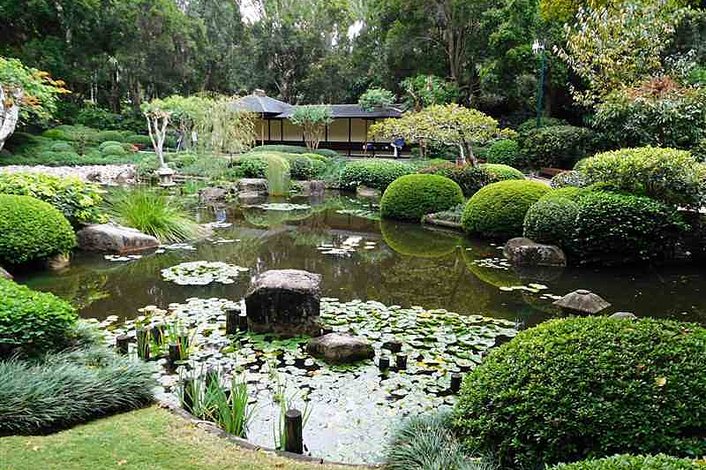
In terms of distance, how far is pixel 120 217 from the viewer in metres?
10.6

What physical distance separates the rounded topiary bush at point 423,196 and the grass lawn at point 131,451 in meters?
10.5

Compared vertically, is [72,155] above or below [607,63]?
below

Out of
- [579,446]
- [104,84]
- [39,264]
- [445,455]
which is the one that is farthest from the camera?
[104,84]

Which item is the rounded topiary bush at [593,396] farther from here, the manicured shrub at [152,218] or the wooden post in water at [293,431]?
the manicured shrub at [152,218]

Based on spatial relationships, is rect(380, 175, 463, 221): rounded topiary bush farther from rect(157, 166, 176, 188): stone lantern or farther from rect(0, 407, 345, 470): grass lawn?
rect(0, 407, 345, 470): grass lawn

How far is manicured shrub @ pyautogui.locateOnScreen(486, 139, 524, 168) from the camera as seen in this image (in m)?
20.8

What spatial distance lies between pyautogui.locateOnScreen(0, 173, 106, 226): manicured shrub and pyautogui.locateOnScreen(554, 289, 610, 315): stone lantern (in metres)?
7.76

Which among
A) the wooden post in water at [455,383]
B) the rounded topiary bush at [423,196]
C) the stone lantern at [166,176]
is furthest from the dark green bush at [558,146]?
the wooden post in water at [455,383]

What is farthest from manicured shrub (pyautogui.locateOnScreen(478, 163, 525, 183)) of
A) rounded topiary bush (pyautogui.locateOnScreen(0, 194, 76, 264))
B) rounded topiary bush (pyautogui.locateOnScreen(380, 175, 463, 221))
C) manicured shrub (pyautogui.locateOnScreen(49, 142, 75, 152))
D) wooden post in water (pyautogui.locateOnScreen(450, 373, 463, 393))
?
manicured shrub (pyautogui.locateOnScreen(49, 142, 75, 152))

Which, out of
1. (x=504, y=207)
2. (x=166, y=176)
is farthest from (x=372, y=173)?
(x=504, y=207)

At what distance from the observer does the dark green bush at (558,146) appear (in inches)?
765

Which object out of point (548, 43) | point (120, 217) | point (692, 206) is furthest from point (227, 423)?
point (548, 43)

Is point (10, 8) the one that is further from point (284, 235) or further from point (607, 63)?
point (607, 63)

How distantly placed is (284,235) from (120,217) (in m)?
3.25
